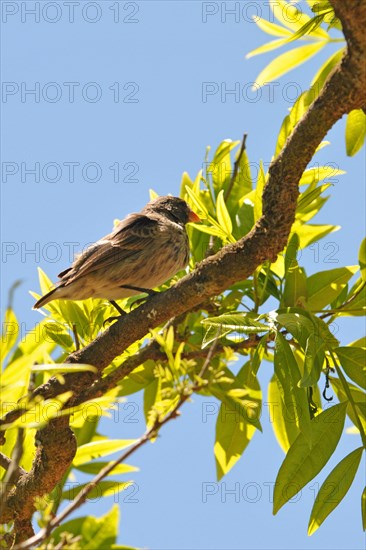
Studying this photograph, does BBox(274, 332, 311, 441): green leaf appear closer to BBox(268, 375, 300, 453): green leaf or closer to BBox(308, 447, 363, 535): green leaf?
BBox(308, 447, 363, 535): green leaf

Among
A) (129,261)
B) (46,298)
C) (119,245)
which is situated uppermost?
(119,245)

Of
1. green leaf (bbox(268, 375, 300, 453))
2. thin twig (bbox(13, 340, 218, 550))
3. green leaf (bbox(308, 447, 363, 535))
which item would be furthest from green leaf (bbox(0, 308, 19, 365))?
green leaf (bbox(268, 375, 300, 453))

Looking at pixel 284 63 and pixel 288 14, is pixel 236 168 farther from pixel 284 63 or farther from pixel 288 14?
pixel 288 14

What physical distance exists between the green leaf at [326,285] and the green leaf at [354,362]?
1.22 feet

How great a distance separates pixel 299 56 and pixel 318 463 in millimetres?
1784

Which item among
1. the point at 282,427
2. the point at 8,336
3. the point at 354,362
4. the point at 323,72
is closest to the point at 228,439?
the point at 282,427

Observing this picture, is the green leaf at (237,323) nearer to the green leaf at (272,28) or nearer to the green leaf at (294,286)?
the green leaf at (294,286)

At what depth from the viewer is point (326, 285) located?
11.5 ft

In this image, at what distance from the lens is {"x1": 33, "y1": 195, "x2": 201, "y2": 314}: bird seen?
4258 millimetres

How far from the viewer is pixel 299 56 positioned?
342 centimetres

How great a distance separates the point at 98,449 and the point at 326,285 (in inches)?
49.7

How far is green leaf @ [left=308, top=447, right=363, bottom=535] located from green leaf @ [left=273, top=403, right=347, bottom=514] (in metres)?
0.06

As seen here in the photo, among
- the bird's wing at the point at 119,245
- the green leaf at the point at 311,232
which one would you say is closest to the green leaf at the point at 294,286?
the green leaf at the point at 311,232

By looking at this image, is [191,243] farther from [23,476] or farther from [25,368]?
[25,368]
